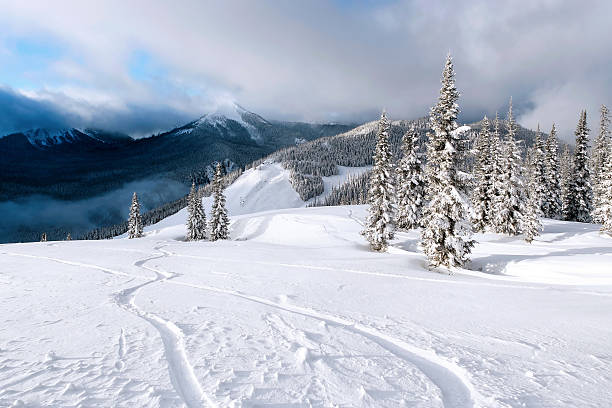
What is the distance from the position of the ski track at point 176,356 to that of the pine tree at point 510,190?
131 feet

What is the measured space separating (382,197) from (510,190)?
669 inches

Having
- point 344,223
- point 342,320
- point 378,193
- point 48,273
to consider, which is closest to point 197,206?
point 344,223

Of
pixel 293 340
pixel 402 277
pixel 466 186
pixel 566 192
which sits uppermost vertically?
pixel 566 192

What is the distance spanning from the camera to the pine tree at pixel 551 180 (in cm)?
4569

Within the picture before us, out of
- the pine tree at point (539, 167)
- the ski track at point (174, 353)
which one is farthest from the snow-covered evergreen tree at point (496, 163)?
the ski track at point (174, 353)

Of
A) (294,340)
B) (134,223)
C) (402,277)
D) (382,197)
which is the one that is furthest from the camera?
(134,223)

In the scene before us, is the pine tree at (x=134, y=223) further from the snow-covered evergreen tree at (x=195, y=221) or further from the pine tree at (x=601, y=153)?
the pine tree at (x=601, y=153)

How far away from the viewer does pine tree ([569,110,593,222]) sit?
1729 inches

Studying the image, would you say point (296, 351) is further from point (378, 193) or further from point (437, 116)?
point (378, 193)

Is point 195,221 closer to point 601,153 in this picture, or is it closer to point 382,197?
point 382,197

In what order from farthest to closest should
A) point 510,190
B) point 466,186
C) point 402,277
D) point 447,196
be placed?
point 510,190 < point 466,186 < point 447,196 < point 402,277

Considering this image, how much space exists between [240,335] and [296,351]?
1451 mm

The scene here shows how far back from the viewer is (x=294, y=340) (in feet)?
20.7

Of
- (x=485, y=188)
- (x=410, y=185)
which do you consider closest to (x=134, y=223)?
(x=410, y=185)
